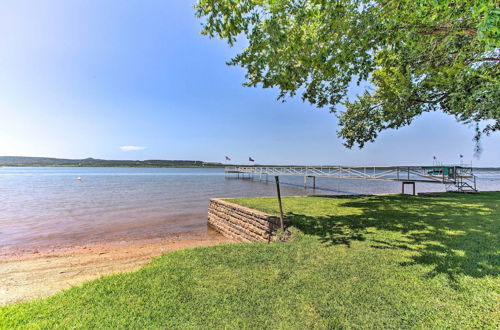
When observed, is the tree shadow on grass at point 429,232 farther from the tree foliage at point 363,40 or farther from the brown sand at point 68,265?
the brown sand at point 68,265

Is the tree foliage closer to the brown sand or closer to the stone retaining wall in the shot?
the stone retaining wall

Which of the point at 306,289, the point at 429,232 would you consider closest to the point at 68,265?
the point at 306,289

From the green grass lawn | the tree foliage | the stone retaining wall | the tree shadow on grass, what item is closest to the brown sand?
the stone retaining wall

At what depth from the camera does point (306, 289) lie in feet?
11.2

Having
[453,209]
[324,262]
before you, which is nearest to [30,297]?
[324,262]

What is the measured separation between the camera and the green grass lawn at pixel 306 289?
9.14 feet

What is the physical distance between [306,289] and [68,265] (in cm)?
682

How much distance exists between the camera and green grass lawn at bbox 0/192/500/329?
279cm

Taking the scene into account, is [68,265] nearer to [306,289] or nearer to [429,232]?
[306,289]

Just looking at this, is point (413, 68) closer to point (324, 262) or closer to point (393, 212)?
point (393, 212)

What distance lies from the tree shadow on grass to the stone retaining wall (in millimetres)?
851

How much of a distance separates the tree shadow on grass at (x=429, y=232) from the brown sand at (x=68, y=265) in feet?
15.8

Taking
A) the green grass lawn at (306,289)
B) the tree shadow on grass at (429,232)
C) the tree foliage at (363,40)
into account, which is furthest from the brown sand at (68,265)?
the tree foliage at (363,40)

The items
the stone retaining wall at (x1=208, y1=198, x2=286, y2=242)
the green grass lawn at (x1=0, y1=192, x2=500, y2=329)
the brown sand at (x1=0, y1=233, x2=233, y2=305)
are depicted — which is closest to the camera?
the green grass lawn at (x1=0, y1=192, x2=500, y2=329)
